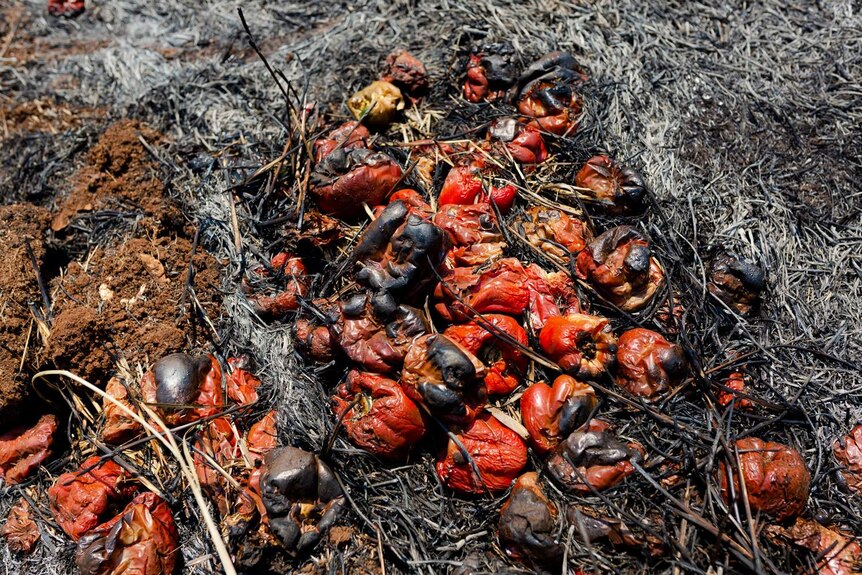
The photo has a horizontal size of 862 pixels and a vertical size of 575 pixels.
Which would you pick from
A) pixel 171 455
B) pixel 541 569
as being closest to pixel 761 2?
pixel 541 569

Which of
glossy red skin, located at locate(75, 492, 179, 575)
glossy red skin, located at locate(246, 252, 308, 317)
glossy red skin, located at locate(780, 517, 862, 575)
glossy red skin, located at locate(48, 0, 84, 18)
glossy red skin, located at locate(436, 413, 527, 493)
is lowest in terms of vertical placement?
glossy red skin, located at locate(780, 517, 862, 575)

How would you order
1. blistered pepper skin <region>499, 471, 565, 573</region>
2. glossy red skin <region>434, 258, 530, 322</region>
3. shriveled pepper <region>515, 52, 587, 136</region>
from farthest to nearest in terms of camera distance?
1. shriveled pepper <region>515, 52, 587, 136</region>
2. glossy red skin <region>434, 258, 530, 322</region>
3. blistered pepper skin <region>499, 471, 565, 573</region>

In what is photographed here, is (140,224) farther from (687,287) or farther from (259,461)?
(687,287)

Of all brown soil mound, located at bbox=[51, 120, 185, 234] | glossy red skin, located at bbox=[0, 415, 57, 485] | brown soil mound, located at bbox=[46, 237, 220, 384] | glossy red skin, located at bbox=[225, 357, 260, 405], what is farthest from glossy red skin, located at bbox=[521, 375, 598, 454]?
glossy red skin, located at bbox=[0, 415, 57, 485]

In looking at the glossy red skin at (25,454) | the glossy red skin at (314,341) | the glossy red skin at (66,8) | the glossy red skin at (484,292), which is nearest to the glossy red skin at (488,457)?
the glossy red skin at (484,292)

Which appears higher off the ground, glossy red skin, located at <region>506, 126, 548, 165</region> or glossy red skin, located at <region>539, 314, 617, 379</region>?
glossy red skin, located at <region>506, 126, 548, 165</region>

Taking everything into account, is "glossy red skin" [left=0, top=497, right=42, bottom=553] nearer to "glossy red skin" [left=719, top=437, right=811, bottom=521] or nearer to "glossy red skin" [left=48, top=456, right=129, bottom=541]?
"glossy red skin" [left=48, top=456, right=129, bottom=541]
